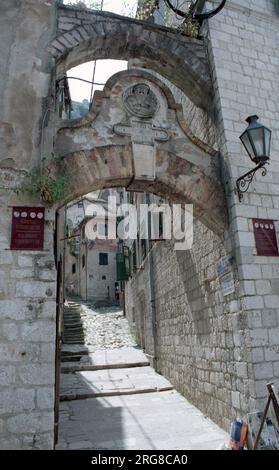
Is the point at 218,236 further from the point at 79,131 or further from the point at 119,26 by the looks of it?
the point at 119,26

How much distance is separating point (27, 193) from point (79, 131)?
116cm

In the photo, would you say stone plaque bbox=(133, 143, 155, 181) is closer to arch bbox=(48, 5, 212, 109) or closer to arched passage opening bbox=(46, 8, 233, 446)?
arched passage opening bbox=(46, 8, 233, 446)

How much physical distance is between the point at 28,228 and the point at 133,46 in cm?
358

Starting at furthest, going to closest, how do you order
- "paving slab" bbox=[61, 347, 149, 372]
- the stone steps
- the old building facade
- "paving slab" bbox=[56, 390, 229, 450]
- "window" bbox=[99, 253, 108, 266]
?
1. "window" bbox=[99, 253, 108, 266]
2. the stone steps
3. "paving slab" bbox=[61, 347, 149, 372]
4. "paving slab" bbox=[56, 390, 229, 450]
5. the old building facade

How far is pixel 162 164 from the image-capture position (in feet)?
16.2

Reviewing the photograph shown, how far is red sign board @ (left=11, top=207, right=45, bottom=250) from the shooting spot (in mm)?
4008

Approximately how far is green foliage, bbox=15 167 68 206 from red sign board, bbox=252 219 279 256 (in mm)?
2680

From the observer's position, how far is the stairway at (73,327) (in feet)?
42.5

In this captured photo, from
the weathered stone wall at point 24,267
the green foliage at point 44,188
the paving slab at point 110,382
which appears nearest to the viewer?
the weathered stone wall at point 24,267

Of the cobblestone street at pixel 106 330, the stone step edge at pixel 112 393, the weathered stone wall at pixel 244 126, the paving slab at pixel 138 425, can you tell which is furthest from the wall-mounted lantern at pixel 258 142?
the cobblestone street at pixel 106 330

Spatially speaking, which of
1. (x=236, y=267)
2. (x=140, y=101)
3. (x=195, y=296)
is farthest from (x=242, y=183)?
(x=195, y=296)

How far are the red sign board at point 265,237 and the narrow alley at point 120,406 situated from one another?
259cm

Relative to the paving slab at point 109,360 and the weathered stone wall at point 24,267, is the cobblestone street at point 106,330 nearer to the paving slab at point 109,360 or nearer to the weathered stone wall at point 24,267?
the paving slab at point 109,360

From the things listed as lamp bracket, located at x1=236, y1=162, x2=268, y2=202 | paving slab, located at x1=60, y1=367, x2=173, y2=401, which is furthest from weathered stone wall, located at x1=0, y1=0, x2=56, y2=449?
paving slab, located at x1=60, y1=367, x2=173, y2=401
